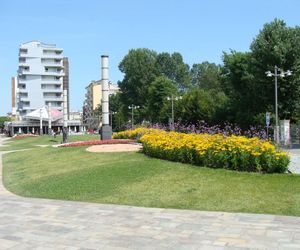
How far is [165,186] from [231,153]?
2418 millimetres

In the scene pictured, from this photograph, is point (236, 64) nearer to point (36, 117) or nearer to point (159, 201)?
point (159, 201)

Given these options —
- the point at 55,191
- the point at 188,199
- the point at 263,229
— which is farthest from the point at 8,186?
the point at 263,229

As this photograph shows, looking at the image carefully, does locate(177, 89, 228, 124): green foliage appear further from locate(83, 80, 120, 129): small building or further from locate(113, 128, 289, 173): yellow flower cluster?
locate(83, 80, 120, 129): small building

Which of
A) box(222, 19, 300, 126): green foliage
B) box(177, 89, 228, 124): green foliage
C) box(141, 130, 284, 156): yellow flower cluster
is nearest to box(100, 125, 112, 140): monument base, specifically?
box(222, 19, 300, 126): green foliage

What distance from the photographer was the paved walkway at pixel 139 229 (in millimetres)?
6664

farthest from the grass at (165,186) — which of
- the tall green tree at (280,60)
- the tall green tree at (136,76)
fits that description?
the tall green tree at (136,76)

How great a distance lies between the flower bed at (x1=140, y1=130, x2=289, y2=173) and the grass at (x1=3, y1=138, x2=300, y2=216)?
1.47 feet

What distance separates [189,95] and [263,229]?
47274mm

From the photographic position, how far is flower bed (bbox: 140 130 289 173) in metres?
12.1

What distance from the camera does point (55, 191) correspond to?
39.4 feet

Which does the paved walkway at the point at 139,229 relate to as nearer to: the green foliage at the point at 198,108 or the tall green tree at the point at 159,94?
the green foliage at the point at 198,108

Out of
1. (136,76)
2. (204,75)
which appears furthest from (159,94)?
(204,75)

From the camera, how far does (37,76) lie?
387 feet

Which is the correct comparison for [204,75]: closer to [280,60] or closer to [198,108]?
[198,108]
